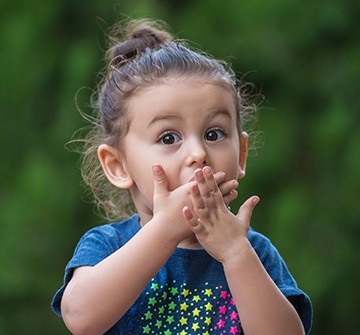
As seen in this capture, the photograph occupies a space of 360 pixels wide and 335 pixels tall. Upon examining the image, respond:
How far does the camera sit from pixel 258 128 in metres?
4.73

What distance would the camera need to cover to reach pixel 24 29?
192 inches

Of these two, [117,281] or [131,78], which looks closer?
[117,281]

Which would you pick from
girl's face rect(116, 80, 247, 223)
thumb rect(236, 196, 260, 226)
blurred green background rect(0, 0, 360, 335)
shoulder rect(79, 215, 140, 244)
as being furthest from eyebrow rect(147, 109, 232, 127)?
blurred green background rect(0, 0, 360, 335)

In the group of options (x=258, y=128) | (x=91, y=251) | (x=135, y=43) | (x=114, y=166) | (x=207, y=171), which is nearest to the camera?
(x=207, y=171)

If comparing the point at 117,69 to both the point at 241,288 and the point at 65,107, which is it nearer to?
the point at 241,288

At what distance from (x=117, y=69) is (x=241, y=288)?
2.74ft

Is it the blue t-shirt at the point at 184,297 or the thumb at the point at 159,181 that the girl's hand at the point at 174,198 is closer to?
the thumb at the point at 159,181

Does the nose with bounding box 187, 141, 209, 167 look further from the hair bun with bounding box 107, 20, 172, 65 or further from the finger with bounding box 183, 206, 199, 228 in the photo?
the hair bun with bounding box 107, 20, 172, 65

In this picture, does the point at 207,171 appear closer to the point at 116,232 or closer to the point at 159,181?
the point at 159,181

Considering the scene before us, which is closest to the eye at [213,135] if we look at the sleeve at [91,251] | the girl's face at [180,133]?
the girl's face at [180,133]

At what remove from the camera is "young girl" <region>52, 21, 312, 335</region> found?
244cm

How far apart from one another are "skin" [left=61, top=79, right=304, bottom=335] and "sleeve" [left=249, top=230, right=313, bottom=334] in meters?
0.14

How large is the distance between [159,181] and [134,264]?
230 millimetres

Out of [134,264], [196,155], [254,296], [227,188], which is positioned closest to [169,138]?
[196,155]
